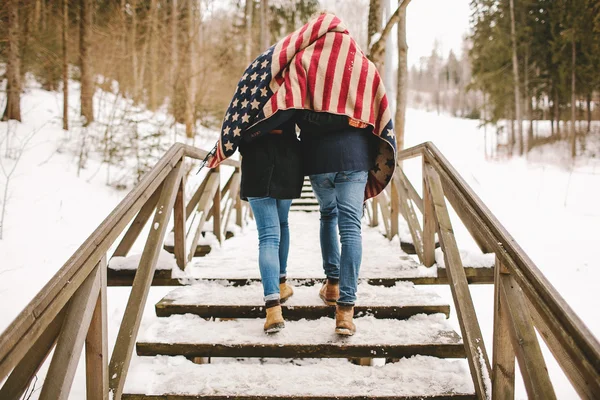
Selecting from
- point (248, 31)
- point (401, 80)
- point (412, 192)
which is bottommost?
point (412, 192)

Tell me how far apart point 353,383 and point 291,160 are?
117cm

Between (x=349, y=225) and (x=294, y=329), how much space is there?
0.70 meters

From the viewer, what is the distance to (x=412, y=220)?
12.2ft

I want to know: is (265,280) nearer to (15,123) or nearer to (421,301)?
(421,301)

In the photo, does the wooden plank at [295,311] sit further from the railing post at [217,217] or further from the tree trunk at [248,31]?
the tree trunk at [248,31]

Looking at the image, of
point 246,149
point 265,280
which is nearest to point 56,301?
point 265,280

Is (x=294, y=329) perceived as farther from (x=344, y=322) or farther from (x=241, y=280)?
(x=241, y=280)

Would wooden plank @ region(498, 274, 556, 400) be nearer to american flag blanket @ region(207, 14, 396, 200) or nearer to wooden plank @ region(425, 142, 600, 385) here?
wooden plank @ region(425, 142, 600, 385)

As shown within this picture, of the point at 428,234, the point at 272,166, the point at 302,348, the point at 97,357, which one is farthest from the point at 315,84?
the point at 428,234

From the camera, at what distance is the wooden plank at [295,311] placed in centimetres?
245

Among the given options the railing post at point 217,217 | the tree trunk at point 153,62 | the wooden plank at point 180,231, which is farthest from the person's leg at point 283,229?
the tree trunk at point 153,62

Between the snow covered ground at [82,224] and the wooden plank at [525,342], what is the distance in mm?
1787

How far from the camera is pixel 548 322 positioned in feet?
4.46

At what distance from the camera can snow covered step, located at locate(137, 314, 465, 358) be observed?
6.85 feet
